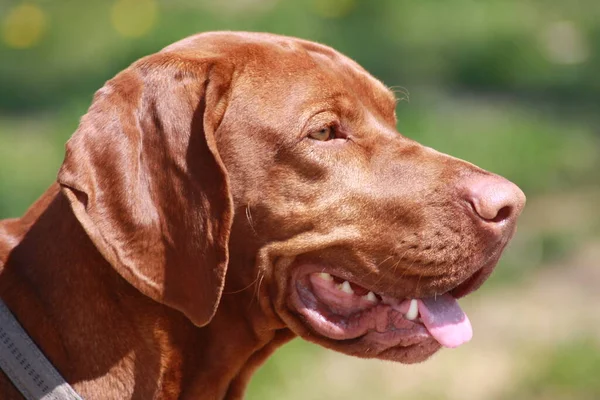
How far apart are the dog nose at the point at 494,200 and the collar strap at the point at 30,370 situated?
1.36m

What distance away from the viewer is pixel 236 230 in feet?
12.1

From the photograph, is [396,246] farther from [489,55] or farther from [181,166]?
[489,55]

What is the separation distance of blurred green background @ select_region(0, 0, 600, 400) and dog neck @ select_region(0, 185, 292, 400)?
7.04 ft

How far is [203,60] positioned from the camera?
12.2 feet

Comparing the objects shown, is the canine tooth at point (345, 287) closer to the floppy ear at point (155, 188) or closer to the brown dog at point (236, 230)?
the brown dog at point (236, 230)

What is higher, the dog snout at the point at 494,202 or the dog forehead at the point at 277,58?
the dog forehead at the point at 277,58

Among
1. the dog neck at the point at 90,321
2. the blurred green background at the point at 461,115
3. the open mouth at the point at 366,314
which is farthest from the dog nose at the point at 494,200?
the blurred green background at the point at 461,115

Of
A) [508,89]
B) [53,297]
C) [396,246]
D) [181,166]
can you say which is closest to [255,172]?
[181,166]

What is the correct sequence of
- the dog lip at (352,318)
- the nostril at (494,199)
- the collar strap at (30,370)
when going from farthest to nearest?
the dog lip at (352,318)
the nostril at (494,199)
the collar strap at (30,370)

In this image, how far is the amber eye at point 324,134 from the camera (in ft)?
12.3

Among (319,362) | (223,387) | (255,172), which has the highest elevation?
(255,172)

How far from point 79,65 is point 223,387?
6.63 m

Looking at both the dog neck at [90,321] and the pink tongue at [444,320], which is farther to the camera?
the pink tongue at [444,320]

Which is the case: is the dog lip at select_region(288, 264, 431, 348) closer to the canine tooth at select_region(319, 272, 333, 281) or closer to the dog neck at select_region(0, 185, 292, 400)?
the canine tooth at select_region(319, 272, 333, 281)
